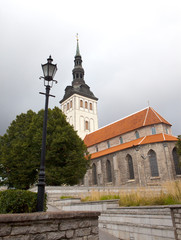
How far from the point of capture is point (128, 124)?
123 feet

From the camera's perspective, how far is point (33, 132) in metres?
23.6

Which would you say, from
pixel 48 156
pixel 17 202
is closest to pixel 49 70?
pixel 17 202

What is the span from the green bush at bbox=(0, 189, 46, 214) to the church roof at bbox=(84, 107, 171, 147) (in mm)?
30111

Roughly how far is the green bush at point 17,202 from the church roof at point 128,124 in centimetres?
3011

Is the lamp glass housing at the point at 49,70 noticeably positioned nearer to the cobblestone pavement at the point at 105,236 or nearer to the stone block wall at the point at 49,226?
the stone block wall at the point at 49,226

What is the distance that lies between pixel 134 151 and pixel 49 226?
2750cm

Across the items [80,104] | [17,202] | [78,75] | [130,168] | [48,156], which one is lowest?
[17,202]

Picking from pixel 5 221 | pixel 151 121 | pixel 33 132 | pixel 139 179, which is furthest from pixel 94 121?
pixel 5 221

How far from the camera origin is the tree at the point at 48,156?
21219 mm

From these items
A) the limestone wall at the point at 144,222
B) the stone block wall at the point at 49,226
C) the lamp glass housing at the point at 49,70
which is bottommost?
the limestone wall at the point at 144,222

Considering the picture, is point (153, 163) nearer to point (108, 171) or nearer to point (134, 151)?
point (134, 151)

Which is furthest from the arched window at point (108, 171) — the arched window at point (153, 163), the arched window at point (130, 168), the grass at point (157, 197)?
the grass at point (157, 197)

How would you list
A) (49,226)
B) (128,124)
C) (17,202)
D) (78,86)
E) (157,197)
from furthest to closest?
(78,86)
(128,124)
(157,197)
(17,202)
(49,226)

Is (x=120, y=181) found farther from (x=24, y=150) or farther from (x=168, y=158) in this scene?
(x=24, y=150)
